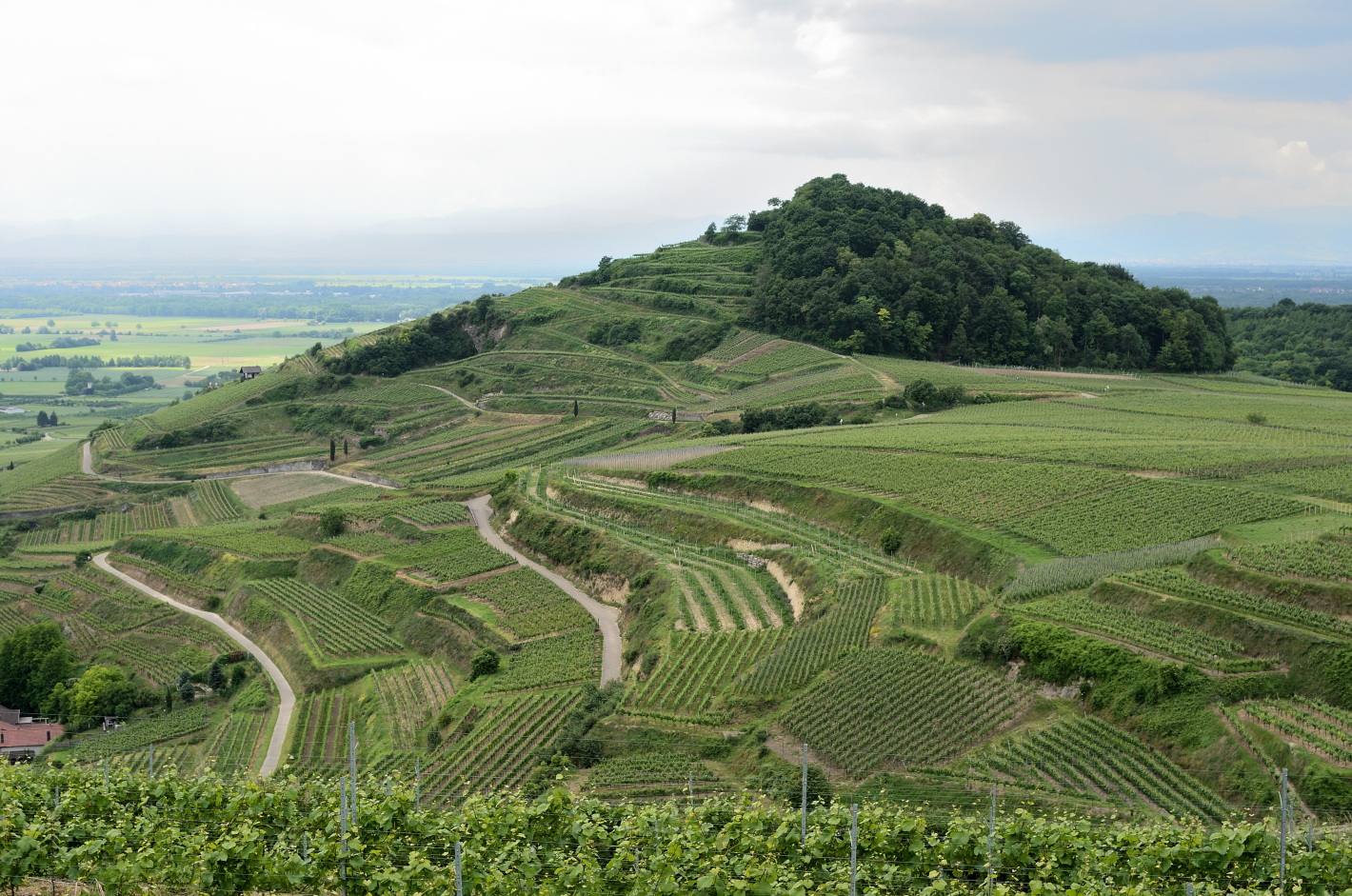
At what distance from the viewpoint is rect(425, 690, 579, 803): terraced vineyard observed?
35.0 meters

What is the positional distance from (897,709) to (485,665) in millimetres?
19911

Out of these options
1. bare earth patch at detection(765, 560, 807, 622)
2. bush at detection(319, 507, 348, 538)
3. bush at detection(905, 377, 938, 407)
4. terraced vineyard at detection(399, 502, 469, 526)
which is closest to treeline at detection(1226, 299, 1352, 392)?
bush at detection(905, 377, 938, 407)

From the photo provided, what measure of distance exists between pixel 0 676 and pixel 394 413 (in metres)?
53.8

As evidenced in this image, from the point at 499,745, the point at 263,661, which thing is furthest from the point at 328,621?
the point at 499,745

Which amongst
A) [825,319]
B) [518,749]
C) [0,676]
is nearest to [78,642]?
[0,676]

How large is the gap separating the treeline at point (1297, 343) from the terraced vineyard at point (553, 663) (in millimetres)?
93085

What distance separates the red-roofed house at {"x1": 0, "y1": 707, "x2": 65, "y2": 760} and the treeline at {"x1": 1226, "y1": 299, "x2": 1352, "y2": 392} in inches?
4402

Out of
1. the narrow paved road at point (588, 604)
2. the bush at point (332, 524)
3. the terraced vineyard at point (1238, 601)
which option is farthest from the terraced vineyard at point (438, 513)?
the terraced vineyard at point (1238, 601)

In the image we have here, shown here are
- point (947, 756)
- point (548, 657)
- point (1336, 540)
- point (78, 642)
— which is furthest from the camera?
point (78, 642)

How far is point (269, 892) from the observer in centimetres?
1734

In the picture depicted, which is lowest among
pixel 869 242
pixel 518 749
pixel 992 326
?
pixel 518 749

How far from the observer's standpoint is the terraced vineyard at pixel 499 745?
34969 millimetres

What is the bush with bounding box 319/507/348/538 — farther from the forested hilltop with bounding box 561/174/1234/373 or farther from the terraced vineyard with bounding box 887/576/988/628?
the forested hilltop with bounding box 561/174/1234/373

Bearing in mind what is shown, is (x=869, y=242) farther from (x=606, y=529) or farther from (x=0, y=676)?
(x=0, y=676)
